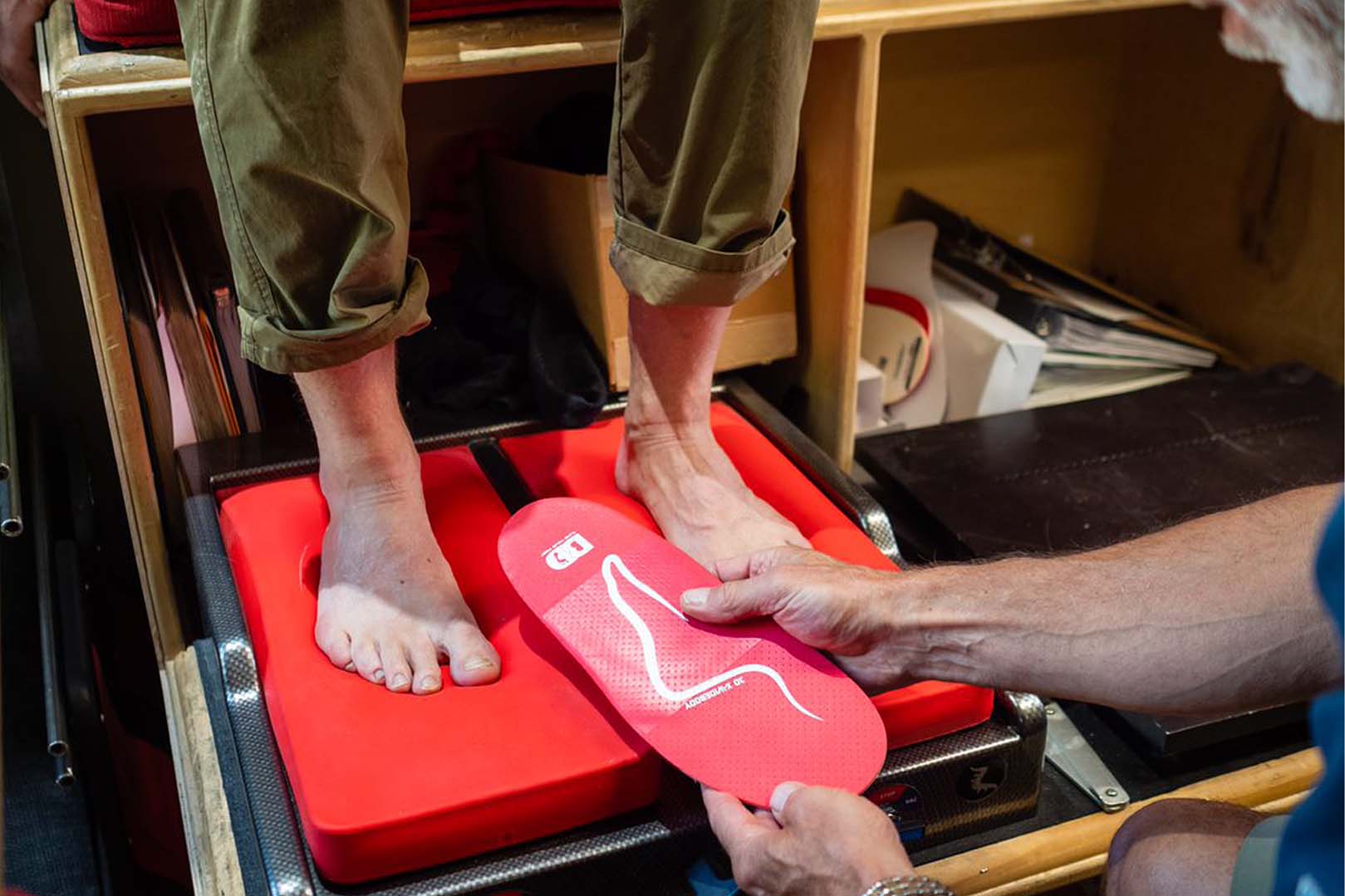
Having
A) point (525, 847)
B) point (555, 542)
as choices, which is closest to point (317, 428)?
point (555, 542)

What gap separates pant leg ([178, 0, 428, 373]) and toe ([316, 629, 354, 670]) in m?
0.20

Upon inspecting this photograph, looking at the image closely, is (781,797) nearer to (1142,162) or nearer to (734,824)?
(734,824)

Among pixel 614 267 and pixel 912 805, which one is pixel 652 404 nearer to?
pixel 614 267

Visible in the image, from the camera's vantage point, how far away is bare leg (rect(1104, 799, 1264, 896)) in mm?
736

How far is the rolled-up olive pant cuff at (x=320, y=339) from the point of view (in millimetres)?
872

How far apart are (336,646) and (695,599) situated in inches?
10.6

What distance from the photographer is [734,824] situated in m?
0.75

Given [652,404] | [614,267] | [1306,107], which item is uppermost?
[1306,107]

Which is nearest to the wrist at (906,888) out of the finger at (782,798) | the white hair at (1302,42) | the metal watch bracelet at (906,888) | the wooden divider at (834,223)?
the metal watch bracelet at (906,888)

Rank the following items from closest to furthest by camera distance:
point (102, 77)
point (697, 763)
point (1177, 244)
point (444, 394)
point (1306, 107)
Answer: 1. point (1306, 107)
2. point (697, 763)
3. point (102, 77)
4. point (444, 394)
5. point (1177, 244)

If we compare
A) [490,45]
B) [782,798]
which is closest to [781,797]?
[782,798]

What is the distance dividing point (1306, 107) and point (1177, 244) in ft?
4.92

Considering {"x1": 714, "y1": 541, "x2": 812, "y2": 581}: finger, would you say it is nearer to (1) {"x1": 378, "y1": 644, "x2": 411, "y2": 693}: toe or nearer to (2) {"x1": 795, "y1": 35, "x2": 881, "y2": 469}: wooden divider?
(1) {"x1": 378, "y1": 644, "x2": 411, "y2": 693}: toe

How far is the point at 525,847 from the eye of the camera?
2.64ft
